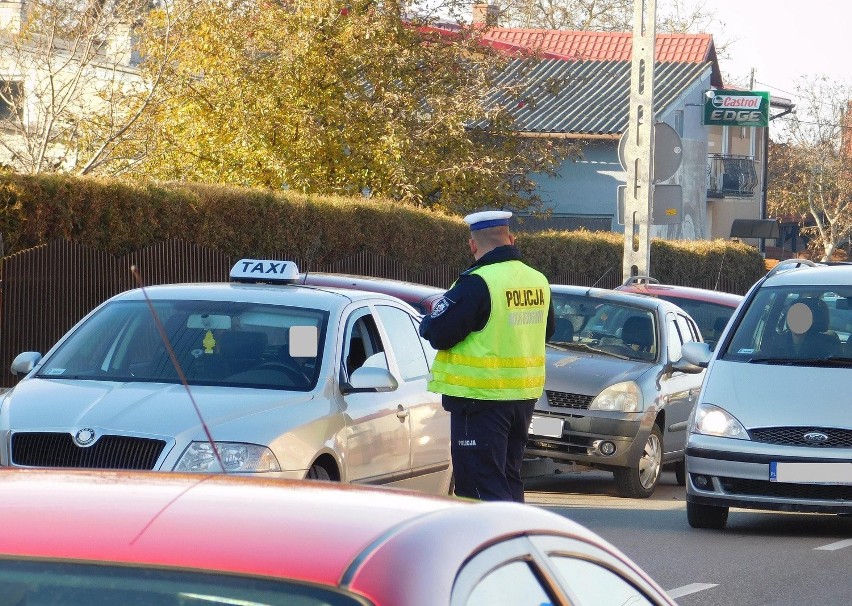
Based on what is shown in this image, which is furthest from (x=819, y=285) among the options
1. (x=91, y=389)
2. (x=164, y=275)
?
(x=164, y=275)

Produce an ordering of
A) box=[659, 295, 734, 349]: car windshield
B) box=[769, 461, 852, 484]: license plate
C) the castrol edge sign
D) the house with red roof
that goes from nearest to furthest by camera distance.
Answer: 1. box=[769, 461, 852, 484]: license plate
2. box=[659, 295, 734, 349]: car windshield
3. the house with red roof
4. the castrol edge sign

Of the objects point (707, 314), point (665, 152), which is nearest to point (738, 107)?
point (665, 152)

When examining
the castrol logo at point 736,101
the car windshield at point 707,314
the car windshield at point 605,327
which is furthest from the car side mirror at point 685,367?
the castrol logo at point 736,101

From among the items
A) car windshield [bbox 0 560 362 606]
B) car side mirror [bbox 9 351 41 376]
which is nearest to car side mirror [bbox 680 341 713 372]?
car side mirror [bbox 9 351 41 376]

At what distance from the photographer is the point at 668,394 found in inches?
544

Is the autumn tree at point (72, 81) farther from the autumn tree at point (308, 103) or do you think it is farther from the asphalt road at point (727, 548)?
the asphalt road at point (727, 548)

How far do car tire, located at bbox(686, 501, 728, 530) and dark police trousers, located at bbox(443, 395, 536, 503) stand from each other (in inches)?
129

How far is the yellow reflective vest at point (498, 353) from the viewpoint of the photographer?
8.02 metres

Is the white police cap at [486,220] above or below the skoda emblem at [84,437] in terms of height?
above

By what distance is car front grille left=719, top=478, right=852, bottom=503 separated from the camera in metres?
10.3

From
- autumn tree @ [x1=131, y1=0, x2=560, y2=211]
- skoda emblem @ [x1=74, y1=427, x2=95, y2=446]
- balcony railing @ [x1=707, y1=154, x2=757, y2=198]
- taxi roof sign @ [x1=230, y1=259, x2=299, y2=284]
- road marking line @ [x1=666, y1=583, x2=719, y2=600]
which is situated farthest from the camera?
balcony railing @ [x1=707, y1=154, x2=757, y2=198]

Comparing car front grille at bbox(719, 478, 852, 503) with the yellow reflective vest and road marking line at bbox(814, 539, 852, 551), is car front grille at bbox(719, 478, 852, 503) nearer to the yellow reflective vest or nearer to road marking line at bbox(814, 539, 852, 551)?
road marking line at bbox(814, 539, 852, 551)

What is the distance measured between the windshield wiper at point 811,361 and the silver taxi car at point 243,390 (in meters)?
2.46

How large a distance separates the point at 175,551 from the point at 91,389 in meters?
5.98
